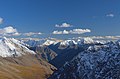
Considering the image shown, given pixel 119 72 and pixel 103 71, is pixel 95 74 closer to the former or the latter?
pixel 103 71

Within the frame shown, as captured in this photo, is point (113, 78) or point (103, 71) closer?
point (113, 78)

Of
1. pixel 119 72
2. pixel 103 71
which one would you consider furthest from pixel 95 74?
pixel 119 72

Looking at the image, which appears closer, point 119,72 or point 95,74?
point 119,72

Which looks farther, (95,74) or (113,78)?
(95,74)
